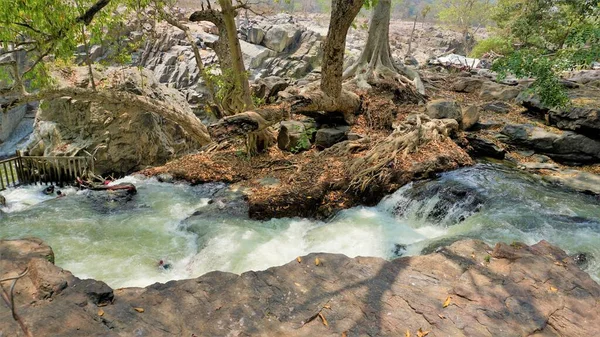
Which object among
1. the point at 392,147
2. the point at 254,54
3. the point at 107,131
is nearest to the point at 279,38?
the point at 254,54

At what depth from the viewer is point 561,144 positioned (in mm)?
7891

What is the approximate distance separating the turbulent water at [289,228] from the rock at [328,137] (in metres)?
2.57

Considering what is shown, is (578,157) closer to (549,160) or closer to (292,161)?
(549,160)

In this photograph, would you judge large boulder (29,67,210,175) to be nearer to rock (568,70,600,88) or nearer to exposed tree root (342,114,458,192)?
exposed tree root (342,114,458,192)

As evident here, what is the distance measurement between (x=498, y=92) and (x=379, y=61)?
4.40 metres

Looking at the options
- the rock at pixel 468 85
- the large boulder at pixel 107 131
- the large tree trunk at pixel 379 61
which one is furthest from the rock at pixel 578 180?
the large boulder at pixel 107 131

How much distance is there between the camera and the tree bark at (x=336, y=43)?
668cm

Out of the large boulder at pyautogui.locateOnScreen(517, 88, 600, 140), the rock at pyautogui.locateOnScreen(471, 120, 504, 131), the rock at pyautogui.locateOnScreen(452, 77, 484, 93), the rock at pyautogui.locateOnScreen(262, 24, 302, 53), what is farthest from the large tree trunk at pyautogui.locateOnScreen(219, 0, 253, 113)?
the rock at pyautogui.locateOnScreen(262, 24, 302, 53)

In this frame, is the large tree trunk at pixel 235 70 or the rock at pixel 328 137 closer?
the large tree trunk at pixel 235 70

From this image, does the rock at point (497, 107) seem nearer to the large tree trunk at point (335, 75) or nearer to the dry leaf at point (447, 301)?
the large tree trunk at point (335, 75)

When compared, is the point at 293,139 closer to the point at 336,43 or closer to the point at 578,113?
the point at 336,43

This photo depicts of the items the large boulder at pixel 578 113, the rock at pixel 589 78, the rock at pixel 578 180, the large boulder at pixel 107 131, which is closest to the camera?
the rock at pixel 578 180

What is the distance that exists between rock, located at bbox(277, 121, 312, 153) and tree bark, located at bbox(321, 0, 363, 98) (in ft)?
3.98

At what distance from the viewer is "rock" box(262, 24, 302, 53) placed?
30281mm
